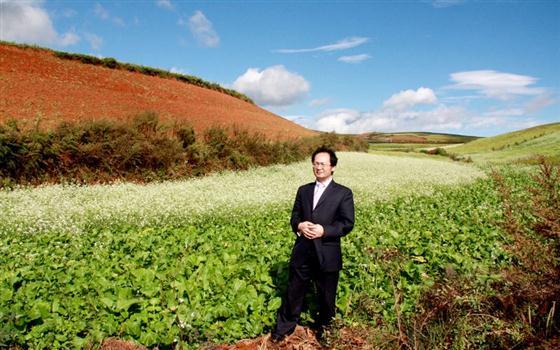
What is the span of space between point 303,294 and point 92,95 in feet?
128

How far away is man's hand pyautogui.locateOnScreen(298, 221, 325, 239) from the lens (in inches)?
193

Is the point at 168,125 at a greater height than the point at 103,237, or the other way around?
the point at 168,125

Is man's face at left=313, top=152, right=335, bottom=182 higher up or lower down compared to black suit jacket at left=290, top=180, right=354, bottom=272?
higher up

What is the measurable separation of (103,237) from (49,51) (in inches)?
1866

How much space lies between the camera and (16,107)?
29406mm

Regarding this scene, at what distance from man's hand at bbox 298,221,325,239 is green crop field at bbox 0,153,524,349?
1.41m

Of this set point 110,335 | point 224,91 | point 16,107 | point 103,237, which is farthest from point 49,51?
point 110,335

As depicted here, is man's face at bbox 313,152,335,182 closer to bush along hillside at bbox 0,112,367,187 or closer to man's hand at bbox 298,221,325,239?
man's hand at bbox 298,221,325,239

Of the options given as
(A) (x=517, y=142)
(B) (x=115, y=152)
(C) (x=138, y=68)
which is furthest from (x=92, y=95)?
(A) (x=517, y=142)

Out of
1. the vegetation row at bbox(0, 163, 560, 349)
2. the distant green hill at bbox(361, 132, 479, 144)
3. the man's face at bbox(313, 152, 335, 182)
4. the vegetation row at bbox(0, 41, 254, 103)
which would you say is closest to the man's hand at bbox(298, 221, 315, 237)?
the man's face at bbox(313, 152, 335, 182)

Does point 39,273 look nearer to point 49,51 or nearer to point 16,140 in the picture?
point 16,140

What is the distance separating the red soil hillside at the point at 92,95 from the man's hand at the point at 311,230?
74.6 feet

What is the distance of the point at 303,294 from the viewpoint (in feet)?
18.4

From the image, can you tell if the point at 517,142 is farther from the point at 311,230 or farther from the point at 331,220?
the point at 311,230
